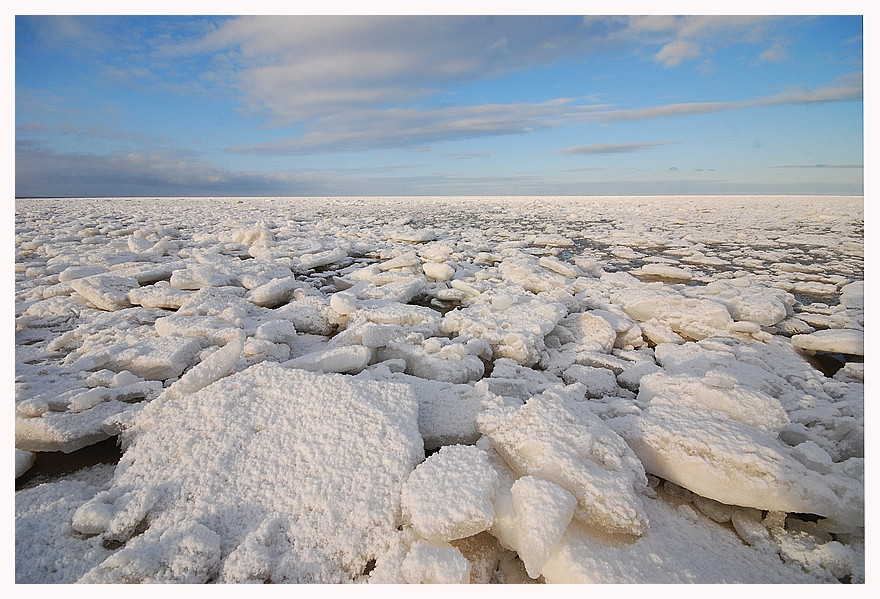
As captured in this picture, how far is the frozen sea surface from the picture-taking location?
120cm

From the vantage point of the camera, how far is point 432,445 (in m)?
1.74

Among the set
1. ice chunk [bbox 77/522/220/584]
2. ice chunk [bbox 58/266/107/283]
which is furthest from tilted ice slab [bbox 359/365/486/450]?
ice chunk [bbox 58/266/107/283]

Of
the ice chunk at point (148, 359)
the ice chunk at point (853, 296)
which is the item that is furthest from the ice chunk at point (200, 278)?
the ice chunk at point (853, 296)

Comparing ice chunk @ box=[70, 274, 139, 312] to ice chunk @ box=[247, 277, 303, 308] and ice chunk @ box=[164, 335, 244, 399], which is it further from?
ice chunk @ box=[164, 335, 244, 399]

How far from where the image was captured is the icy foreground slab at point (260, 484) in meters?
1.18

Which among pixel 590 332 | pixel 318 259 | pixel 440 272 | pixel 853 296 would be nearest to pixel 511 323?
pixel 590 332

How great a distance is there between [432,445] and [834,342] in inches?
109

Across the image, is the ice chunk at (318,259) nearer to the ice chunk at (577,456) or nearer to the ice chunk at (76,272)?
the ice chunk at (76,272)

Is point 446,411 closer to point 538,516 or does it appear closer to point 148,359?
point 538,516

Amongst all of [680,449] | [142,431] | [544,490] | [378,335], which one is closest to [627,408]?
[680,449]

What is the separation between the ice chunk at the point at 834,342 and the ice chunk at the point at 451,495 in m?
2.67

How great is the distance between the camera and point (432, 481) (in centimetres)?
131

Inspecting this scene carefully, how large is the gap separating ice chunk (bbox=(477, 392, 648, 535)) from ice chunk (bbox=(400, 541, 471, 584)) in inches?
15.5

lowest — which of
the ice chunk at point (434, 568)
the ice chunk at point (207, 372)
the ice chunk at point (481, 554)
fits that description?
the ice chunk at point (481, 554)
